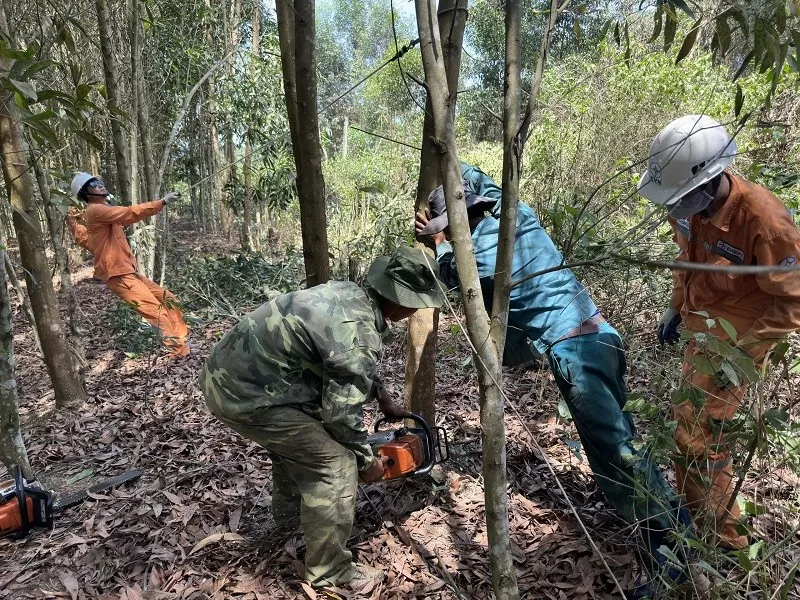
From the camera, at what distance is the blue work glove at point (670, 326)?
281cm

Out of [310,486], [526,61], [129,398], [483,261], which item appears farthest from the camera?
[526,61]

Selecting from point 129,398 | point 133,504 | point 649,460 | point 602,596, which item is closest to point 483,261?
point 649,460

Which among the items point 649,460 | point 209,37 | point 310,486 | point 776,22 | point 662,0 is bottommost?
point 310,486

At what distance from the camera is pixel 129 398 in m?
4.59

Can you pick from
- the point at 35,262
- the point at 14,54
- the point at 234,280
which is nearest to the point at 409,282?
the point at 14,54

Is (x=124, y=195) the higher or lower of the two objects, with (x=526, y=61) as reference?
lower

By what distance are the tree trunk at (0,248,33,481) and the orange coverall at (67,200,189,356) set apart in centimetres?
228

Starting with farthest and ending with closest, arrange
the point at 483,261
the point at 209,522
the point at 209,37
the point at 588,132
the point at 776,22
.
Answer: the point at 209,37 < the point at 588,132 < the point at 209,522 < the point at 483,261 < the point at 776,22

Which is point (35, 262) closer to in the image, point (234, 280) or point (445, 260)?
point (445, 260)

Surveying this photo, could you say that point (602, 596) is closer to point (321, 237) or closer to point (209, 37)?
point (321, 237)

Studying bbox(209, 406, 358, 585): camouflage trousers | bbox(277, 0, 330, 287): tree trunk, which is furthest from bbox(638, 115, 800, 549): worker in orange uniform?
bbox(277, 0, 330, 287): tree trunk

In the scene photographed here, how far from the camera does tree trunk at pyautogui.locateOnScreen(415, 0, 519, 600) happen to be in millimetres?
1465

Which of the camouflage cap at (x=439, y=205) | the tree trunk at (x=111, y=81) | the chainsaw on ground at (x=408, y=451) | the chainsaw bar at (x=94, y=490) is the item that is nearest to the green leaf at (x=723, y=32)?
the camouflage cap at (x=439, y=205)

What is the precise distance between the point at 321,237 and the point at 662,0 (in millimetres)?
1773
